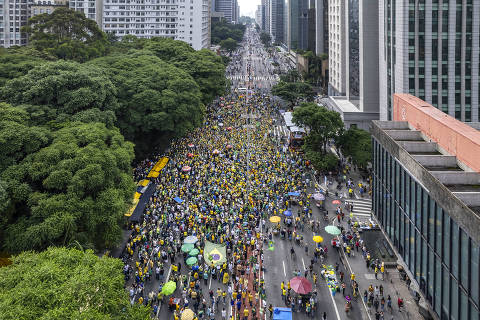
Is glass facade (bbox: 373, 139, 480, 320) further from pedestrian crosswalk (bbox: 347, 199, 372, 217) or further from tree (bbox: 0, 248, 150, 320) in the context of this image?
tree (bbox: 0, 248, 150, 320)

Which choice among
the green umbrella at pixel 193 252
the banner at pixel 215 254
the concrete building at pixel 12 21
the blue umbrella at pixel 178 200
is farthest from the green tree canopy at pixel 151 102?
the concrete building at pixel 12 21

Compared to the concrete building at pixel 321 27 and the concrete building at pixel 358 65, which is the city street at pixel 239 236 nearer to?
the concrete building at pixel 358 65

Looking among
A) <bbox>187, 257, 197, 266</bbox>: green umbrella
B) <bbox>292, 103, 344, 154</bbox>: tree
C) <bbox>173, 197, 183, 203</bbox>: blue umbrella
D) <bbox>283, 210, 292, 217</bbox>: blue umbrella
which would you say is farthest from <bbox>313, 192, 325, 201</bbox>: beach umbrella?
<bbox>187, 257, 197, 266</bbox>: green umbrella

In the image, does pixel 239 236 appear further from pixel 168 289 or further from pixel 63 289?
pixel 63 289

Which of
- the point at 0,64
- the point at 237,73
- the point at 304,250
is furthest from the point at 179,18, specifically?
the point at 304,250

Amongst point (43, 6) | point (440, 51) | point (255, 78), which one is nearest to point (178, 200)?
point (440, 51)
